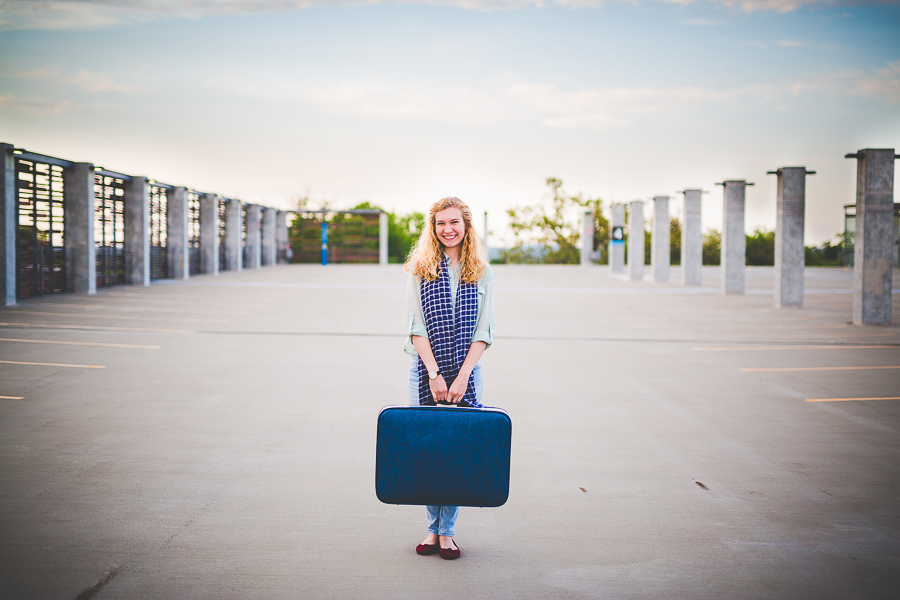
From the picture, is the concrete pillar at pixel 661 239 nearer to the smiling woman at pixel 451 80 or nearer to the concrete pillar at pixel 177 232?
the smiling woman at pixel 451 80

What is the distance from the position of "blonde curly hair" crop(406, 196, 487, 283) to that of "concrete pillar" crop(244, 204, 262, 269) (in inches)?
1453

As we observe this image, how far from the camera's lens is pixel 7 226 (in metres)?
15.6

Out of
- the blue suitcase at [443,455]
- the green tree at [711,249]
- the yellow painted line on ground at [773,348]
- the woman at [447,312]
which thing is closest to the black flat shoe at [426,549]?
the woman at [447,312]

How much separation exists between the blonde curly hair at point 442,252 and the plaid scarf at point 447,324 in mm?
46

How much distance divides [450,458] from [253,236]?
38.1 m

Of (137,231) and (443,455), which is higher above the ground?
(137,231)

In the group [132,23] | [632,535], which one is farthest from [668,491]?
[132,23]

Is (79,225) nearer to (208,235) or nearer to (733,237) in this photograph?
(208,235)

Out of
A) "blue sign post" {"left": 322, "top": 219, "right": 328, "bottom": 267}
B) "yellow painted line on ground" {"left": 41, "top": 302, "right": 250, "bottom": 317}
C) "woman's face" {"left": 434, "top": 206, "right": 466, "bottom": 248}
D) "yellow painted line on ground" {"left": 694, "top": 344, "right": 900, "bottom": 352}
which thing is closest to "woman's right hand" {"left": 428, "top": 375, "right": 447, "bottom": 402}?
"woman's face" {"left": 434, "top": 206, "right": 466, "bottom": 248}

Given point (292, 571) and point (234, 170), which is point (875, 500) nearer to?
point (292, 571)

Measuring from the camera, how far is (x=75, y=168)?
1939 cm

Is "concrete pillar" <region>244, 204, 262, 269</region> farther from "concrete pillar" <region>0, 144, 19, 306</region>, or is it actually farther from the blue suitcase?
the blue suitcase

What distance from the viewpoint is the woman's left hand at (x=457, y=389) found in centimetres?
327

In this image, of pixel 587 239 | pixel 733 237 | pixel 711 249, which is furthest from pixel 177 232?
pixel 711 249
